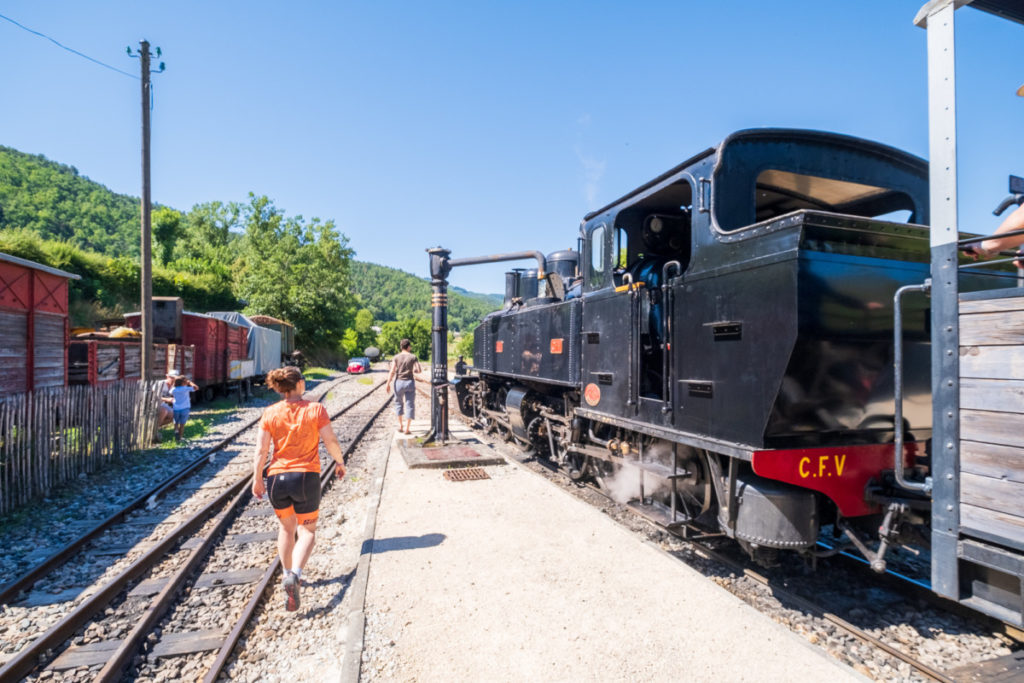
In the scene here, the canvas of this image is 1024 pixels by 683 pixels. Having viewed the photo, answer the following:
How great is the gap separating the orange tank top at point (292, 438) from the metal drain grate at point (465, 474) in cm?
349

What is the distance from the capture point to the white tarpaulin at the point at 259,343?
22433 millimetres

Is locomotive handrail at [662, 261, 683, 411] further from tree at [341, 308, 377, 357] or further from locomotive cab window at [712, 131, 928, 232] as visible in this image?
tree at [341, 308, 377, 357]

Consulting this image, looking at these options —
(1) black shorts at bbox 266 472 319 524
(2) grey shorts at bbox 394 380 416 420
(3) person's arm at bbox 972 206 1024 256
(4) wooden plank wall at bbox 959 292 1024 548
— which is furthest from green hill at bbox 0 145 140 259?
(4) wooden plank wall at bbox 959 292 1024 548

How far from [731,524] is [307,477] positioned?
321 centimetres

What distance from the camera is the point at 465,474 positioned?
7.70 meters

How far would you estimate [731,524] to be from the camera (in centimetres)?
382

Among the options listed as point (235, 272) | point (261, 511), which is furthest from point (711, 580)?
point (235, 272)

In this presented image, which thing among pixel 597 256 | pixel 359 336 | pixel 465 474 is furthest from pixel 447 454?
pixel 359 336

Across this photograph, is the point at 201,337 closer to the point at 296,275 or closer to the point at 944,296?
the point at 944,296

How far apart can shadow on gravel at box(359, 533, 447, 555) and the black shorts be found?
880 mm

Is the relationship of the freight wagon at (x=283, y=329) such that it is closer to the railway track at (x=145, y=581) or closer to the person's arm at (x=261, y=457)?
the railway track at (x=145, y=581)

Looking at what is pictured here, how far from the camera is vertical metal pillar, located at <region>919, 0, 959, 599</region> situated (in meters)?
2.31

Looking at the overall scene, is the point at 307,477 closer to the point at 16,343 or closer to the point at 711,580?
the point at 711,580

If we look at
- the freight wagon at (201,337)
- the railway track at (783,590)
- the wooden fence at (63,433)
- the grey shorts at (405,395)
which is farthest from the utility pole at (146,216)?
the railway track at (783,590)
